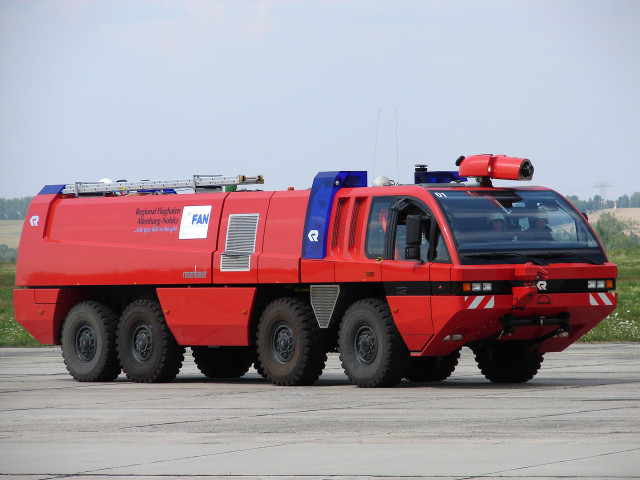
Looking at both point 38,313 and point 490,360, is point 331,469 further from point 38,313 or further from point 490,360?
point 38,313

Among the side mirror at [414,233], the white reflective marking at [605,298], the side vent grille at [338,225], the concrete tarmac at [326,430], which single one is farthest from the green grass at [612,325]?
the side mirror at [414,233]

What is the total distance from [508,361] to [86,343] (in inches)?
258

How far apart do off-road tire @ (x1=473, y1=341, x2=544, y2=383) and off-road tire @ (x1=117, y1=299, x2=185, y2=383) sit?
447cm

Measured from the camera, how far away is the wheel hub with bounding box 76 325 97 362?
2166 centimetres

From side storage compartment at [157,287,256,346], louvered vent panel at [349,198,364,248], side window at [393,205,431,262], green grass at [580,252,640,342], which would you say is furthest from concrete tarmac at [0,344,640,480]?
green grass at [580,252,640,342]

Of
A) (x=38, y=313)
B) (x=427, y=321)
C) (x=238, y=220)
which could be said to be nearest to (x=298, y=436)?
(x=427, y=321)

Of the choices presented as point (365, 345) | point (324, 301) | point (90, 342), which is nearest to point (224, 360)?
point (90, 342)

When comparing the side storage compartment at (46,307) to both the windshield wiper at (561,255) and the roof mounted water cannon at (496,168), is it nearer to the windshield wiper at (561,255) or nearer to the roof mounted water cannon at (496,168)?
the roof mounted water cannon at (496,168)

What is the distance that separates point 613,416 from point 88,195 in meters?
11.6

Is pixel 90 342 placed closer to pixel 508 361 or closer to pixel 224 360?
pixel 224 360

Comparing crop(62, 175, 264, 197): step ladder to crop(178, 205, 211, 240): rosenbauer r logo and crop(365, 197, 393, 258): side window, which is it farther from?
crop(365, 197, 393, 258): side window

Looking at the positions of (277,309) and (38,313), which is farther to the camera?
(38,313)

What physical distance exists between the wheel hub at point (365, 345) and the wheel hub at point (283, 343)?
109 cm

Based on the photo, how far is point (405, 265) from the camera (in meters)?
17.7
